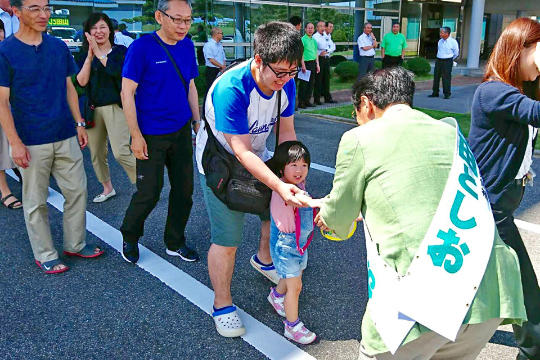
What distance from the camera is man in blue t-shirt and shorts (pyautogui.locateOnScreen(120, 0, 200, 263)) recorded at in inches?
132

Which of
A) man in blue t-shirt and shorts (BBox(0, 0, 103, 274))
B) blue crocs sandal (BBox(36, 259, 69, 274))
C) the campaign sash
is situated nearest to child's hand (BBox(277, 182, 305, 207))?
the campaign sash

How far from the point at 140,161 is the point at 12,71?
1.01 metres

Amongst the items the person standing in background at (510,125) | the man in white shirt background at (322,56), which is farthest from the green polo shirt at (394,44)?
the person standing in background at (510,125)

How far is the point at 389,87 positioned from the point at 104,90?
3.67m

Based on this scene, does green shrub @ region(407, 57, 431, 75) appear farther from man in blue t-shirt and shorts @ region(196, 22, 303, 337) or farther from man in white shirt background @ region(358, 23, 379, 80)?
man in blue t-shirt and shorts @ region(196, 22, 303, 337)

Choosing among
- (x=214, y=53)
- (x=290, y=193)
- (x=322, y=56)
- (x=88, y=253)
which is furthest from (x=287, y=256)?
(x=322, y=56)

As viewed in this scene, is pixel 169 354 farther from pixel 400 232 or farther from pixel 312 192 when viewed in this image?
pixel 312 192

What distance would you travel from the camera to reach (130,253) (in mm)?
3748

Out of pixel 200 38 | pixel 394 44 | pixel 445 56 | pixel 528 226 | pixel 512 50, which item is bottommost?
pixel 528 226

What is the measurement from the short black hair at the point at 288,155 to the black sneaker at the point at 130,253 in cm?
162

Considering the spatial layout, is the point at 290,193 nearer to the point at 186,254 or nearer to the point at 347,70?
the point at 186,254

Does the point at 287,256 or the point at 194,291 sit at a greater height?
the point at 287,256

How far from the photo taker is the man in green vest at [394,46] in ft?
43.0

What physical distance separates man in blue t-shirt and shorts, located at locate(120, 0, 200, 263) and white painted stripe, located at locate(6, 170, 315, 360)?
0.55 ft
